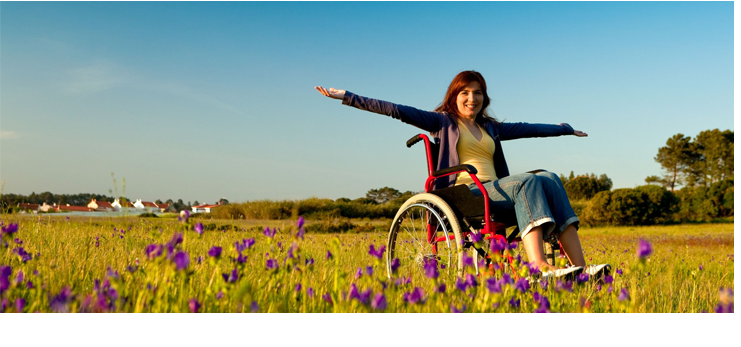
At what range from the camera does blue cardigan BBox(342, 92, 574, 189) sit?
9.86 feet

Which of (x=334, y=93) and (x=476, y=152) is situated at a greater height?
(x=334, y=93)

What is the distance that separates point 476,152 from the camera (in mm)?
3230

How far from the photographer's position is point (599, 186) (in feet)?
54.9

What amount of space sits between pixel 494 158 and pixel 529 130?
52cm

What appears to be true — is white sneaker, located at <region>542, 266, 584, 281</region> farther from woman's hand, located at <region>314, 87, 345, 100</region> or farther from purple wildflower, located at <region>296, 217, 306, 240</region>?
woman's hand, located at <region>314, 87, 345, 100</region>

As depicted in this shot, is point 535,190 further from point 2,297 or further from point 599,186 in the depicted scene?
point 599,186

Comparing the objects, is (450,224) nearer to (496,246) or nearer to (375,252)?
(496,246)

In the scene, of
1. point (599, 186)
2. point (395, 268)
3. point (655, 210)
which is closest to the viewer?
point (395, 268)

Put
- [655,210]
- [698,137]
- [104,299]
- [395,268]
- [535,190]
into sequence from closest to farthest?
[104,299] → [395,268] → [535,190] → [655,210] → [698,137]

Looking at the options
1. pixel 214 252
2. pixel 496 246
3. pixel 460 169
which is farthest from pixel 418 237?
pixel 214 252

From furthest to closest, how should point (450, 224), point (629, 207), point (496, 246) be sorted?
point (629, 207), point (450, 224), point (496, 246)
